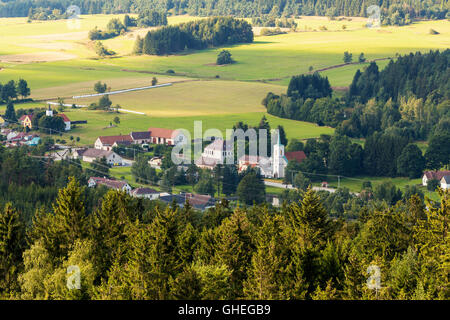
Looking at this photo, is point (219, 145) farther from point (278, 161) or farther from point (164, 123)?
point (164, 123)

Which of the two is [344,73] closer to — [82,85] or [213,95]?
[213,95]

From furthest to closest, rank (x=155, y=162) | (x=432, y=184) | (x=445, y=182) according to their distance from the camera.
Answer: (x=155, y=162), (x=445, y=182), (x=432, y=184)

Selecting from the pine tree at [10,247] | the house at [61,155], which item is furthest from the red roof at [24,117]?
the pine tree at [10,247]

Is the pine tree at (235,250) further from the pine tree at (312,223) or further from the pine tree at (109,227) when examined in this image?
the pine tree at (109,227)

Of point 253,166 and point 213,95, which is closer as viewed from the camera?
point 253,166

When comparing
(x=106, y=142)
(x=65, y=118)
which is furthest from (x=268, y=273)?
(x=65, y=118)

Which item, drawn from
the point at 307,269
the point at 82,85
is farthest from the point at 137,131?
the point at 307,269
